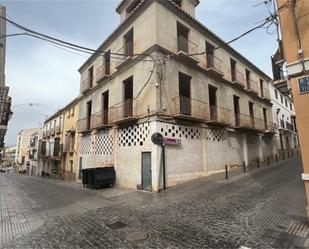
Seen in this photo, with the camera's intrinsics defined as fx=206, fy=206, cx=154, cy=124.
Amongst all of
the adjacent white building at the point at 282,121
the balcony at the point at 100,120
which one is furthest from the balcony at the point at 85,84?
the adjacent white building at the point at 282,121

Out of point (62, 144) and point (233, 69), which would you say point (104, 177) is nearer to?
point (233, 69)

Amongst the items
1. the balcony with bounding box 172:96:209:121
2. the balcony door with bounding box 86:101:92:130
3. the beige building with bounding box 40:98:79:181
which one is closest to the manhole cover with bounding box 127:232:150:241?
the balcony with bounding box 172:96:209:121

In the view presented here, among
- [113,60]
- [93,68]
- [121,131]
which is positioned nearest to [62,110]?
[93,68]

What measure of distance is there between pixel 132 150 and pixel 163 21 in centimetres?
711

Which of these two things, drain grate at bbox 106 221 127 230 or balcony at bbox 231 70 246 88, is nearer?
drain grate at bbox 106 221 127 230

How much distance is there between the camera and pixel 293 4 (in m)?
4.87

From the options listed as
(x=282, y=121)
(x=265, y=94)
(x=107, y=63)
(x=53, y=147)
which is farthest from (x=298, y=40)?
(x=53, y=147)

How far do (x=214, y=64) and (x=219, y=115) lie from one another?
3.53 metres

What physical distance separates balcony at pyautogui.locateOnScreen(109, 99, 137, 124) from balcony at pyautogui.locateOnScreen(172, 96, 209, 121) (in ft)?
7.39

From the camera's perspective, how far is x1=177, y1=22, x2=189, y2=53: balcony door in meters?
11.9

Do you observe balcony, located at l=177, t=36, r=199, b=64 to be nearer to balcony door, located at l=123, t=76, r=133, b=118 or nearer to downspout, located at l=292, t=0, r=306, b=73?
balcony door, located at l=123, t=76, r=133, b=118

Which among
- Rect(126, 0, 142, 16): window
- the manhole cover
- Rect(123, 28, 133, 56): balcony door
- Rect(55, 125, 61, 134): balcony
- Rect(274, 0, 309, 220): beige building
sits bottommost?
the manhole cover

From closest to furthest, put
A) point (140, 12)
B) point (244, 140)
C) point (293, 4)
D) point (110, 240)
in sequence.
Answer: point (110, 240) < point (293, 4) < point (140, 12) < point (244, 140)

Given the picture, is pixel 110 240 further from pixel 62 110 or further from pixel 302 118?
pixel 62 110
